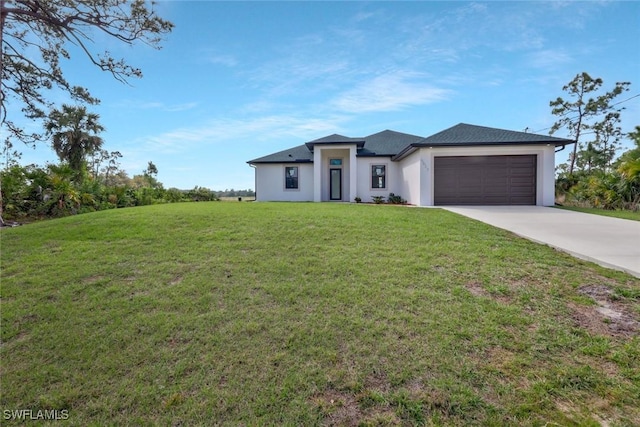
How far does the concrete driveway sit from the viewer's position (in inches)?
209

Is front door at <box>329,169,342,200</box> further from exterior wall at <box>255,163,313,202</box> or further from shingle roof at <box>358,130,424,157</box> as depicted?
shingle roof at <box>358,130,424,157</box>

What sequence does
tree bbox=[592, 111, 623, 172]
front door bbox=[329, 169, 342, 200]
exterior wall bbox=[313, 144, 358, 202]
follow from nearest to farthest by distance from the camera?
exterior wall bbox=[313, 144, 358, 202], front door bbox=[329, 169, 342, 200], tree bbox=[592, 111, 623, 172]

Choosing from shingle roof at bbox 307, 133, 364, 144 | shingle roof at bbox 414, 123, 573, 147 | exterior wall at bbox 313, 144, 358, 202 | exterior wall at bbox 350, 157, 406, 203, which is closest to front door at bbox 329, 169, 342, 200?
exterior wall at bbox 313, 144, 358, 202

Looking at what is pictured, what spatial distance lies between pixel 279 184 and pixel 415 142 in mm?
9393

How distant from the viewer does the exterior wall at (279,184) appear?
2006 centimetres

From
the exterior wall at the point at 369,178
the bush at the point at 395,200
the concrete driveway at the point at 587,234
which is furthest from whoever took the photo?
the exterior wall at the point at 369,178

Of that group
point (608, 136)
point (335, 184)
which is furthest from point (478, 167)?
point (608, 136)

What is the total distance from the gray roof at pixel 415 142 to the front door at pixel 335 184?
1.88m

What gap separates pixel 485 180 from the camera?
14.3 m

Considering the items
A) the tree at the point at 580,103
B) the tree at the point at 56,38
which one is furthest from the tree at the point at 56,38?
the tree at the point at 580,103

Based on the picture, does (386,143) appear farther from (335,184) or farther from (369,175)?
(335,184)

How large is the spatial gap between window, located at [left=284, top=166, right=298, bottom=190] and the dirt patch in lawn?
57.0 ft

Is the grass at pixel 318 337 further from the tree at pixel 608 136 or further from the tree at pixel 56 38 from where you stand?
the tree at pixel 608 136

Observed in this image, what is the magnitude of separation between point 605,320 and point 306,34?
42.6ft
